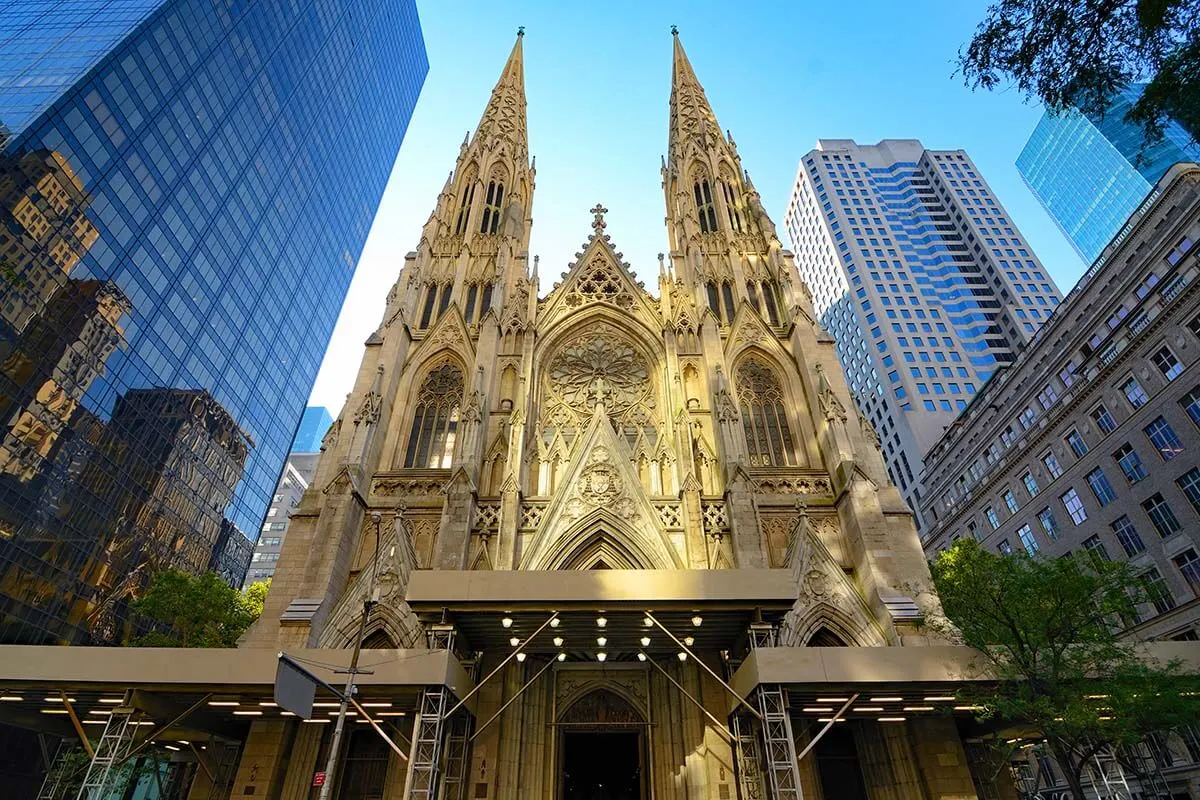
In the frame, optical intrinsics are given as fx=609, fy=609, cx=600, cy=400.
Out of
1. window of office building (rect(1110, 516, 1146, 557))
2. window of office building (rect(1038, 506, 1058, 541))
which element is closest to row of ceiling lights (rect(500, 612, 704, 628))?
window of office building (rect(1110, 516, 1146, 557))

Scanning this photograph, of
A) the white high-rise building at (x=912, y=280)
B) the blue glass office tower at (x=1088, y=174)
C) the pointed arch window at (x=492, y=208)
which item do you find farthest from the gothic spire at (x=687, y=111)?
the blue glass office tower at (x=1088, y=174)

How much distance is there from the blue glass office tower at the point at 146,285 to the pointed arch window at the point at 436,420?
75.8 feet

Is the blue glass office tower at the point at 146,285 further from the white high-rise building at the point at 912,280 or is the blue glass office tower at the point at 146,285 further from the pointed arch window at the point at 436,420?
the white high-rise building at the point at 912,280

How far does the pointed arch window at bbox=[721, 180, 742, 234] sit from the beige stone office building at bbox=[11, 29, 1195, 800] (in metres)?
1.15

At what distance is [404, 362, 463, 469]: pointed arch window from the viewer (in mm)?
23891

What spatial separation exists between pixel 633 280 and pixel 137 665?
77.9 feet

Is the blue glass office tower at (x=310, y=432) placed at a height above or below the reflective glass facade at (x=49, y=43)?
above

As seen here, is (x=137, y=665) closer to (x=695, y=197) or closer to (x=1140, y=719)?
(x=1140, y=719)

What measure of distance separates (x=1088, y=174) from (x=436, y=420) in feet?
315

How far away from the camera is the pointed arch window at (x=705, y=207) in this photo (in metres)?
33.8

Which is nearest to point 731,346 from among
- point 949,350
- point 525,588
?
point 525,588

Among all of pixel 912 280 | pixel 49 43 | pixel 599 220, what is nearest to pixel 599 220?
pixel 599 220

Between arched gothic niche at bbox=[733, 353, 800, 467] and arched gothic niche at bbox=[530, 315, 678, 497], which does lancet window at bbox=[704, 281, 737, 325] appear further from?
arched gothic niche at bbox=[530, 315, 678, 497]

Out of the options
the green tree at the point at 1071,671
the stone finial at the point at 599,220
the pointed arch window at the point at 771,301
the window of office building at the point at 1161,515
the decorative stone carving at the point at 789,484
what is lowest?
the green tree at the point at 1071,671
